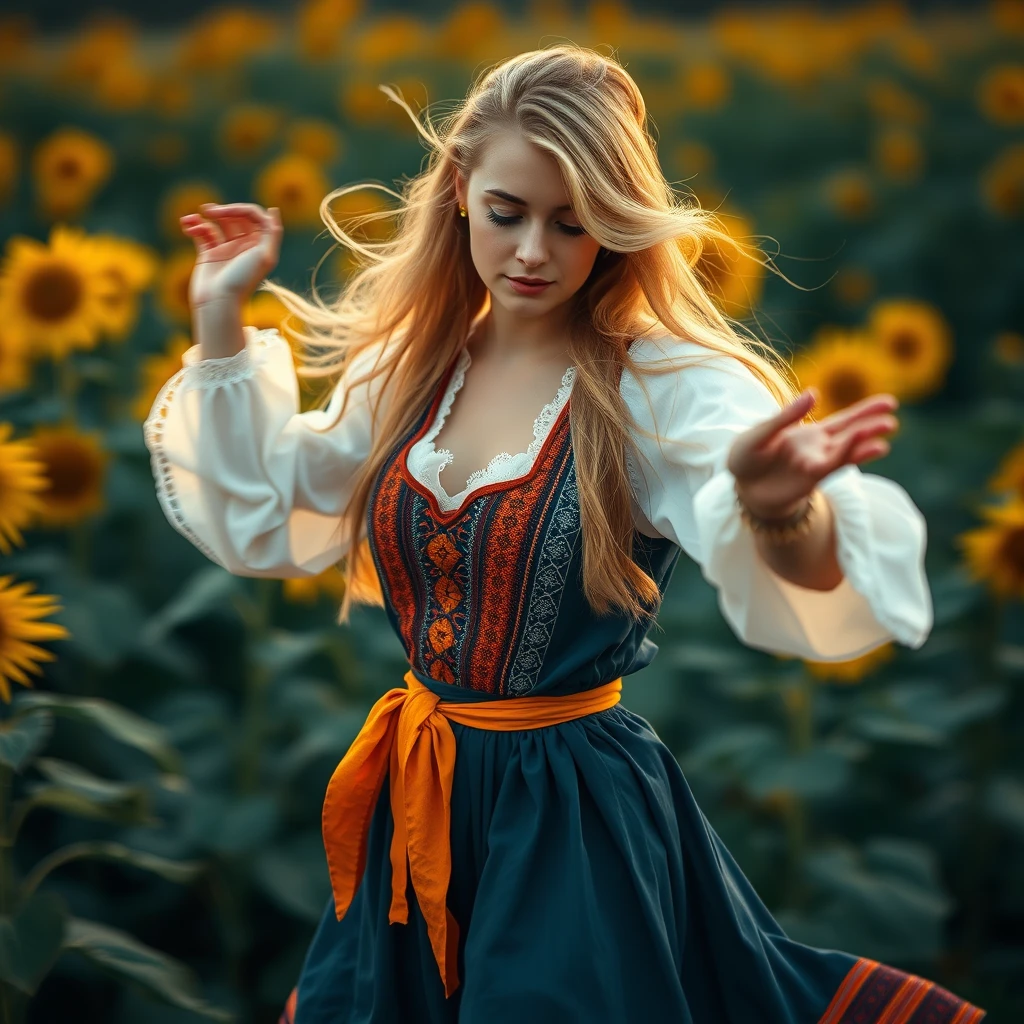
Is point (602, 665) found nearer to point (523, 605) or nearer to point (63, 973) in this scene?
point (523, 605)

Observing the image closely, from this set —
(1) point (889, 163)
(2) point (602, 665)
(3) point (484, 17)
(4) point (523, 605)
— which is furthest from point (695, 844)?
(3) point (484, 17)

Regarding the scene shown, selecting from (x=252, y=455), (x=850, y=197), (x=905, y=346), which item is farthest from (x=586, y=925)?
(x=850, y=197)

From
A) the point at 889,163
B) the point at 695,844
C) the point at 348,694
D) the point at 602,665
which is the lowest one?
the point at 348,694

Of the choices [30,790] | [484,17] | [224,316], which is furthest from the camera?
[484,17]

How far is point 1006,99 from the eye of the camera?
A: 561 cm

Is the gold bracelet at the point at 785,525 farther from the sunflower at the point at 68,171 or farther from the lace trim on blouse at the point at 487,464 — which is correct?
the sunflower at the point at 68,171

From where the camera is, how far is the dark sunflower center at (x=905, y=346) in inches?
156

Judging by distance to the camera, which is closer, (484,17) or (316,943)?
(316,943)

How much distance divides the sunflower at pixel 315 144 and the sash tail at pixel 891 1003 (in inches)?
152

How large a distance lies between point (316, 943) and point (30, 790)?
65 cm

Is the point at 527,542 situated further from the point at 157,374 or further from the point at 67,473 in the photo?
the point at 157,374

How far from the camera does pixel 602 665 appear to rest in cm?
180

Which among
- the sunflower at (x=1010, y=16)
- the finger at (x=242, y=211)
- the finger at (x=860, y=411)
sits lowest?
the finger at (x=860, y=411)

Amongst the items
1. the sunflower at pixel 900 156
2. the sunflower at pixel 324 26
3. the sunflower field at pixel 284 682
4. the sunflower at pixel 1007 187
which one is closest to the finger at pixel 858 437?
the sunflower field at pixel 284 682
